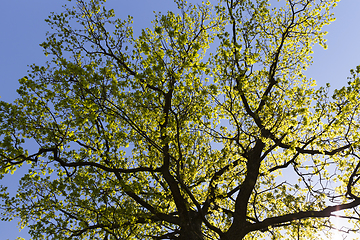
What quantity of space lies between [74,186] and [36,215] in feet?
11.1

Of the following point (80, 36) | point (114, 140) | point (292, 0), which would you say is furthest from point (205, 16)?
point (114, 140)

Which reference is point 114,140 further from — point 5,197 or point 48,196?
point 5,197

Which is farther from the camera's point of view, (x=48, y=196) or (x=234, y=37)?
(x=234, y=37)

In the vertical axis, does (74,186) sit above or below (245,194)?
below

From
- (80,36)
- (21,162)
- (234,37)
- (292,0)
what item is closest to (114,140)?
(21,162)

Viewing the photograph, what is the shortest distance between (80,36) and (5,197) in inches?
333

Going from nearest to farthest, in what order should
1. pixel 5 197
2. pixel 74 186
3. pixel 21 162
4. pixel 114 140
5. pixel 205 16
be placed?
pixel 74 186, pixel 21 162, pixel 5 197, pixel 114 140, pixel 205 16

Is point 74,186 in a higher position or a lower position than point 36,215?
higher

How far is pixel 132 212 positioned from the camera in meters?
10.1

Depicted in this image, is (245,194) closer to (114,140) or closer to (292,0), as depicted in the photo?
(114,140)

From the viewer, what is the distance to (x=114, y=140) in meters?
12.0

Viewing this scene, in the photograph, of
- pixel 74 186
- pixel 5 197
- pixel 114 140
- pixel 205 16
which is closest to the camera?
pixel 74 186

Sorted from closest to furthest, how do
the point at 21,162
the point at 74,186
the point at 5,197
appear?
the point at 74,186 < the point at 21,162 < the point at 5,197

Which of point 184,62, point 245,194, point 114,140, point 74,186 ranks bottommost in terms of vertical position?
point 74,186
